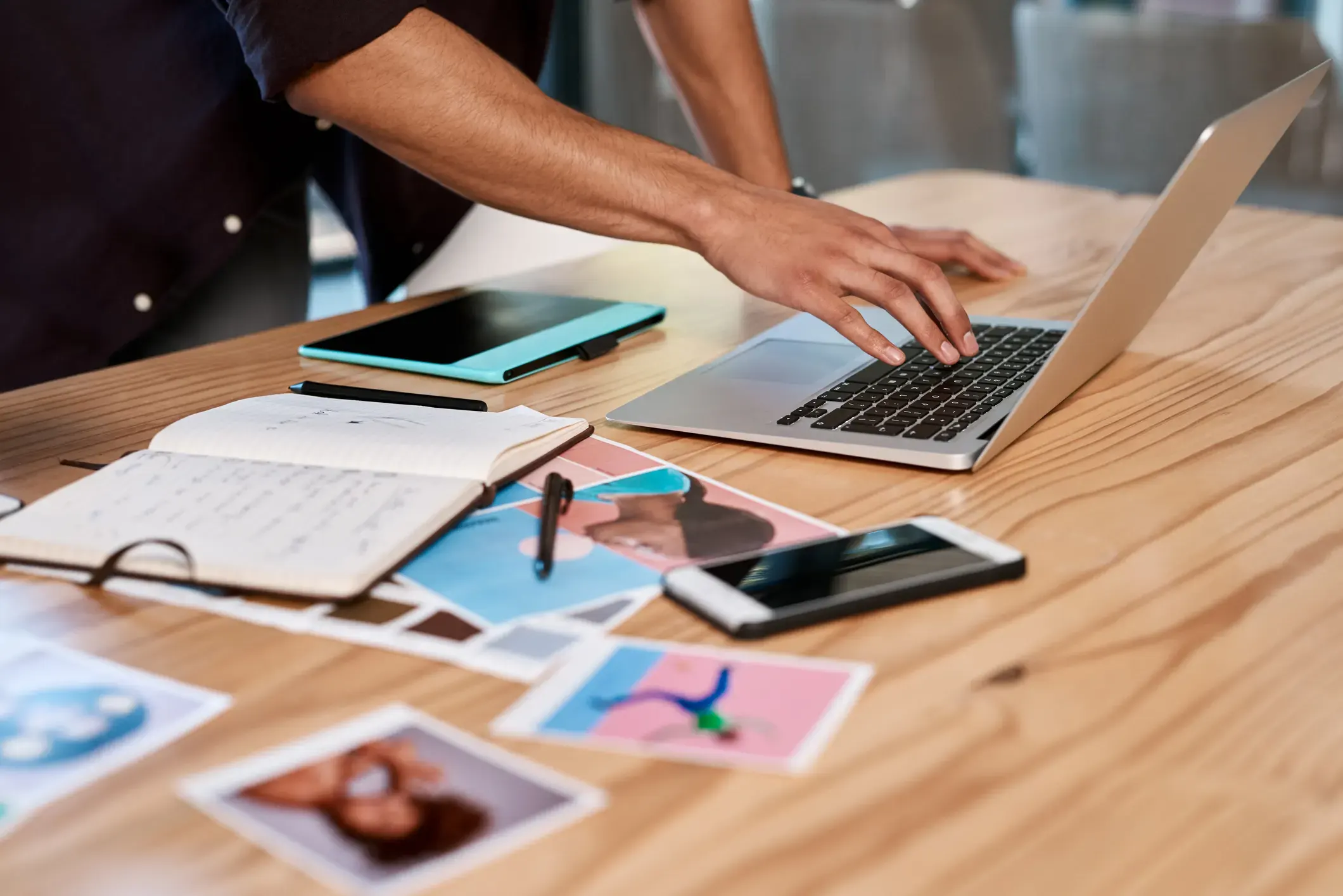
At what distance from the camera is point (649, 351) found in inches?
45.4

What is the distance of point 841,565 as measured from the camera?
2.20ft

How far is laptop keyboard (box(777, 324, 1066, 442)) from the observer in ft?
A: 2.92

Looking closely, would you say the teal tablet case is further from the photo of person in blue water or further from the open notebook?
the photo of person in blue water

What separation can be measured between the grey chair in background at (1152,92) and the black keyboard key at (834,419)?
93.0 inches

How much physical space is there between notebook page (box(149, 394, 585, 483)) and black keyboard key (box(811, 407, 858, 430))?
16cm

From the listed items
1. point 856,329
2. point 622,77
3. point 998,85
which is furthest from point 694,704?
point 998,85

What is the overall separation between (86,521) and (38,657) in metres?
0.13

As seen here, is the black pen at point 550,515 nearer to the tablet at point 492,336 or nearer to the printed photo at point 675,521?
the printed photo at point 675,521

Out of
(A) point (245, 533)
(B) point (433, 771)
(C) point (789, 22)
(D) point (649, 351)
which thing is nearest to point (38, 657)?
(A) point (245, 533)

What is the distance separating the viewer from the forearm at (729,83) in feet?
5.19

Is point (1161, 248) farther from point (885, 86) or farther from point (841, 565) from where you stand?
point (885, 86)

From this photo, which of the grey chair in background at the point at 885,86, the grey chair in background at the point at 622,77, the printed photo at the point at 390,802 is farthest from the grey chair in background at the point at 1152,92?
the printed photo at the point at 390,802

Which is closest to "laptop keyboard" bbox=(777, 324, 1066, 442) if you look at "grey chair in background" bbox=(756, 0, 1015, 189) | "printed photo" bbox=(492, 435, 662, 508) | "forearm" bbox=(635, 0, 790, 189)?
"printed photo" bbox=(492, 435, 662, 508)

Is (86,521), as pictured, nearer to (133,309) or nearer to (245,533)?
(245,533)
